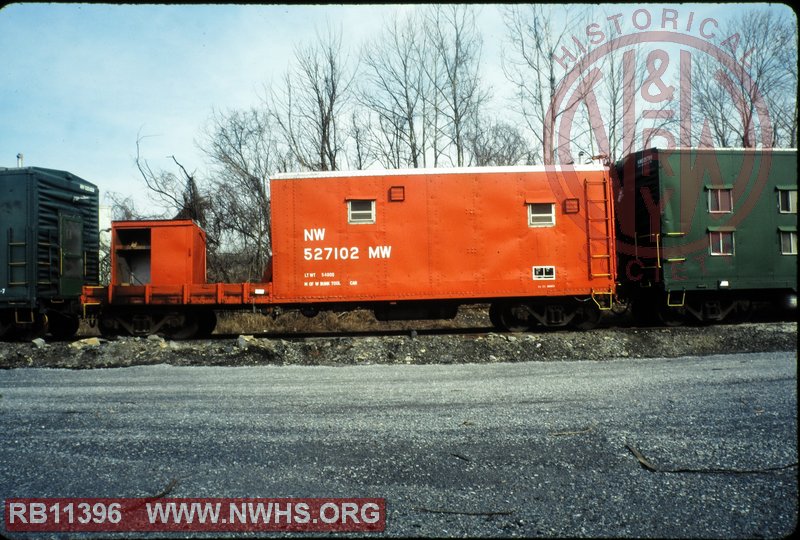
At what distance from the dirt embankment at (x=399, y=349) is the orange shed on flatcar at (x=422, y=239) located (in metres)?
1.26

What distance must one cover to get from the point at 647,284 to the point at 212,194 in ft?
52.1

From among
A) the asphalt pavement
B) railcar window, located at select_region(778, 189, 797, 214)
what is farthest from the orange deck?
the asphalt pavement

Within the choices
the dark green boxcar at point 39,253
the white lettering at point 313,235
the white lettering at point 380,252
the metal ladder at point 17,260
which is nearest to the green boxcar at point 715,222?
the white lettering at point 380,252

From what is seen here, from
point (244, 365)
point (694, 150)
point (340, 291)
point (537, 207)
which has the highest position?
point (694, 150)

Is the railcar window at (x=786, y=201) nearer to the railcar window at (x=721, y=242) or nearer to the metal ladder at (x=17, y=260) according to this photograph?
the railcar window at (x=721, y=242)

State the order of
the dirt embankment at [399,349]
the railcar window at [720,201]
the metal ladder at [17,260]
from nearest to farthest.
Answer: the dirt embankment at [399,349] → the metal ladder at [17,260] → the railcar window at [720,201]

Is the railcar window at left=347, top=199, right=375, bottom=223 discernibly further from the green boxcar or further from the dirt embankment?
the green boxcar

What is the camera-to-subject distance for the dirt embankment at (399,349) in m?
8.29

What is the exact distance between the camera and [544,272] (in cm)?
1045

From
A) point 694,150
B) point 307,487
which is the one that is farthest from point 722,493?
point 694,150

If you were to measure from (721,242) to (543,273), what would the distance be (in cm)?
403

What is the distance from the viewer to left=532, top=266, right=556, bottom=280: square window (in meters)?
10.4

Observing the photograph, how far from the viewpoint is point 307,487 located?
2895mm

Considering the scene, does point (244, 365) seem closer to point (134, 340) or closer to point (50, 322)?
point (134, 340)
